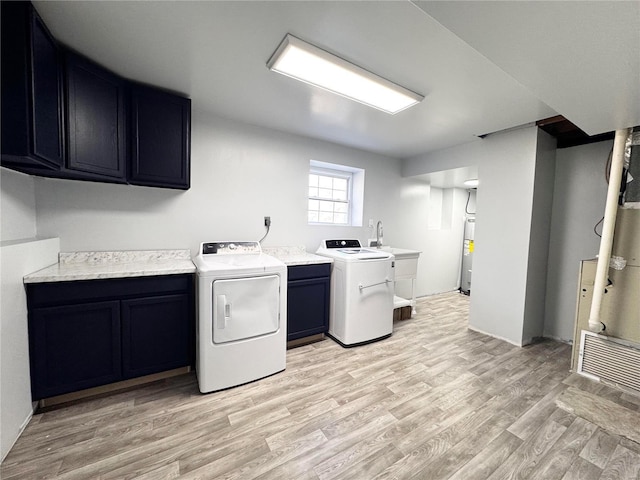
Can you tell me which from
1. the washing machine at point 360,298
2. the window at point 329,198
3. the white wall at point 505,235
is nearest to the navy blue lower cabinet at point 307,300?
the washing machine at point 360,298

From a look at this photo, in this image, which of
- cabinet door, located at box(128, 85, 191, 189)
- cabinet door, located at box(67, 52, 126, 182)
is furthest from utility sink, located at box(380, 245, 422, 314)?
cabinet door, located at box(67, 52, 126, 182)

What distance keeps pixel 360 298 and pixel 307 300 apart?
1.80 feet

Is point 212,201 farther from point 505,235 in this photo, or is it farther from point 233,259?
point 505,235

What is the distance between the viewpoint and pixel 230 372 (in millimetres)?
1934

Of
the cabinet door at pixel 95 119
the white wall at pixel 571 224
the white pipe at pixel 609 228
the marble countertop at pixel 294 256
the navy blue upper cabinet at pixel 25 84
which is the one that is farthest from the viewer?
the white wall at pixel 571 224

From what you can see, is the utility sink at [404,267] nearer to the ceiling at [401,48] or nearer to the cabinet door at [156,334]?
the ceiling at [401,48]

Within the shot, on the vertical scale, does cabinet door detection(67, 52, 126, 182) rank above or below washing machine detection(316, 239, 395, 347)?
above

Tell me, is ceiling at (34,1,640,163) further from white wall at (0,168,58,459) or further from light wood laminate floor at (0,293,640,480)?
light wood laminate floor at (0,293,640,480)

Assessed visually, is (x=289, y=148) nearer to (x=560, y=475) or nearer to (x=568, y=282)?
(x=560, y=475)

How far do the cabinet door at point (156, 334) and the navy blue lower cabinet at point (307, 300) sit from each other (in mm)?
891

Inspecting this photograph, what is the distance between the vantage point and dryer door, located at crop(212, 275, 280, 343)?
187cm

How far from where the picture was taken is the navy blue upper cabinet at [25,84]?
1.22 metres

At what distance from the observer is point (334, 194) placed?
3.68 metres

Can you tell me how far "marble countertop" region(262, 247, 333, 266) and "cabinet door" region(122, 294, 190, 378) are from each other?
0.97 m
